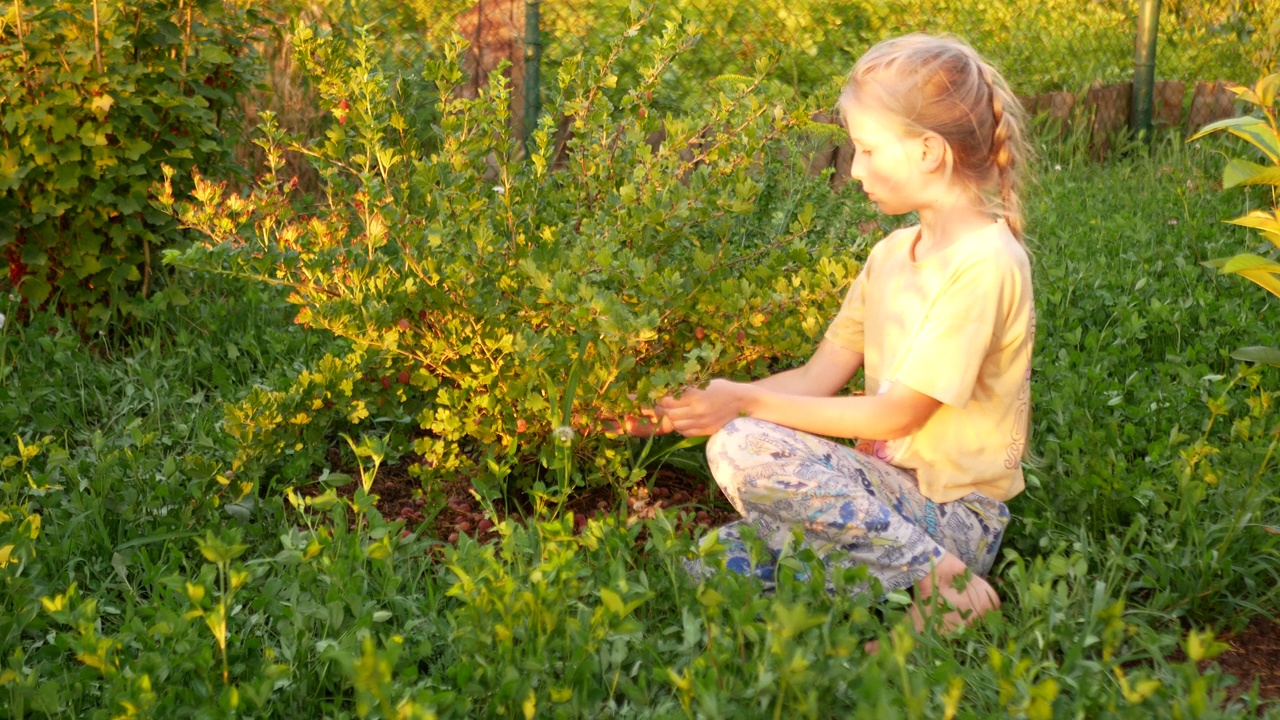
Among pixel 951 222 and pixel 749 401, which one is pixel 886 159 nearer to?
pixel 951 222

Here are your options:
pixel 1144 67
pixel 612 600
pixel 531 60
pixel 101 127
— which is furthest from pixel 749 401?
pixel 1144 67

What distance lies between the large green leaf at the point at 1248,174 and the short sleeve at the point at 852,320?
0.85m

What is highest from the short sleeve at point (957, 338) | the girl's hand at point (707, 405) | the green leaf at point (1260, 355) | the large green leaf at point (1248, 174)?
the large green leaf at point (1248, 174)

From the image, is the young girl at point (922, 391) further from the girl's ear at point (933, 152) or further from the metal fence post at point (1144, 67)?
the metal fence post at point (1144, 67)

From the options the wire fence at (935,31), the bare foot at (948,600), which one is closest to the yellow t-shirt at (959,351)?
the bare foot at (948,600)

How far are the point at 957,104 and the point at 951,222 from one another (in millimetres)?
225

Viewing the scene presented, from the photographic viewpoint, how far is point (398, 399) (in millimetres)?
2953

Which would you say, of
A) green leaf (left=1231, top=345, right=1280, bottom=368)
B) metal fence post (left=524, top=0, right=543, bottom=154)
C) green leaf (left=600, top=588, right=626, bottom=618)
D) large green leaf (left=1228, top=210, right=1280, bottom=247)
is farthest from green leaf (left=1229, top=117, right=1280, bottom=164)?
metal fence post (left=524, top=0, right=543, bottom=154)

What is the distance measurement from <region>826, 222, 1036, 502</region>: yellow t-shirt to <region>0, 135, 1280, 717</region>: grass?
20 centimetres

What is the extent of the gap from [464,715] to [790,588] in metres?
0.55

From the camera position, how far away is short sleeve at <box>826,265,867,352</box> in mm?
2707

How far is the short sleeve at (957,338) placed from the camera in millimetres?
2314

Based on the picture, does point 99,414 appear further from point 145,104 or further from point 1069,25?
point 1069,25

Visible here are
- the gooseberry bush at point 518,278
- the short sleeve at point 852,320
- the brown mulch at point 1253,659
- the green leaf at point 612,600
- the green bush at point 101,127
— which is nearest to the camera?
the green leaf at point 612,600
